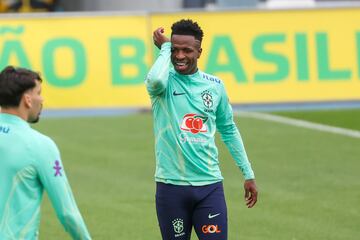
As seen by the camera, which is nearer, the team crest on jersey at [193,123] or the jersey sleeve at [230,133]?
the team crest on jersey at [193,123]

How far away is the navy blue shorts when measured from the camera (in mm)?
8297

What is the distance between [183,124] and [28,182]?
7.34 ft

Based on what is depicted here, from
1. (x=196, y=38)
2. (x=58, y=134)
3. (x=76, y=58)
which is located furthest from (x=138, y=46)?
(x=196, y=38)

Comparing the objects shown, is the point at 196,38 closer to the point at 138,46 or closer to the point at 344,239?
the point at 344,239

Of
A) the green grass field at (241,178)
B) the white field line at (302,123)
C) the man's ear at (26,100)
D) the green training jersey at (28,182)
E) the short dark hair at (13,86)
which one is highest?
the short dark hair at (13,86)

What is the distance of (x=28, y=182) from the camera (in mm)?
6262

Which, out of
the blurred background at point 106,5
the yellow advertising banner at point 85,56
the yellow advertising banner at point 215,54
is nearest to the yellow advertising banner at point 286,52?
the yellow advertising banner at point 215,54

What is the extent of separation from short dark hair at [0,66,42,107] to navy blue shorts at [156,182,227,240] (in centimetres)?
225

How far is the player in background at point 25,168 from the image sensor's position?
6.21 metres

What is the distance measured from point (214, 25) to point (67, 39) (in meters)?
2.84

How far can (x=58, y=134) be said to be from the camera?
64.0 ft

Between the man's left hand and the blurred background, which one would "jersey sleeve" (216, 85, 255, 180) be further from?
the blurred background

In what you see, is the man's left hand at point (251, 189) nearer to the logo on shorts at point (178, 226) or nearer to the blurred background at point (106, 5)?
the logo on shorts at point (178, 226)

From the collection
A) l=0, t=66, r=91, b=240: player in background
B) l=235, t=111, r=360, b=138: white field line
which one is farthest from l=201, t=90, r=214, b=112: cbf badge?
l=235, t=111, r=360, b=138: white field line
